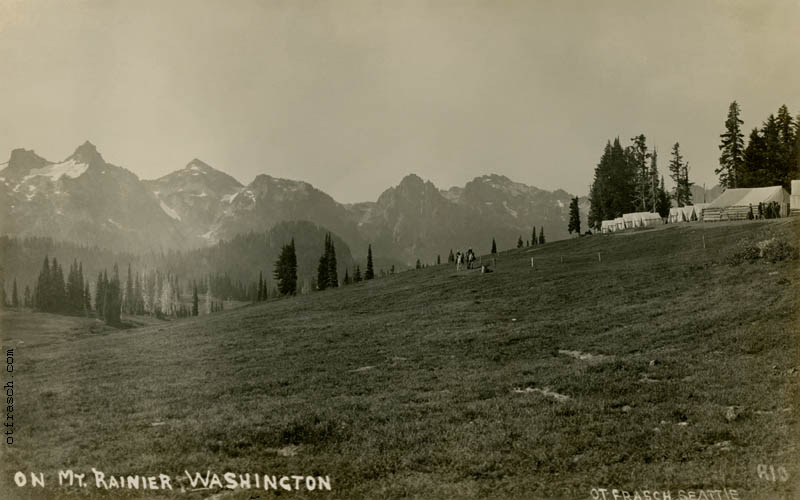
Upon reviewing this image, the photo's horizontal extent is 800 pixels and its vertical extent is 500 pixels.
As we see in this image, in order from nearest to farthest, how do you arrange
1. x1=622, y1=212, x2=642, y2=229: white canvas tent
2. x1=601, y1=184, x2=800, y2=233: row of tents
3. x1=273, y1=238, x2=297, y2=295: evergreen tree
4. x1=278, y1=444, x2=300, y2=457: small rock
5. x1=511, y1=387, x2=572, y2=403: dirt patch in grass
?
x1=278, y1=444, x2=300, y2=457: small rock < x1=511, y1=387, x2=572, y2=403: dirt patch in grass < x1=601, y1=184, x2=800, y2=233: row of tents < x1=622, y1=212, x2=642, y2=229: white canvas tent < x1=273, y1=238, x2=297, y2=295: evergreen tree

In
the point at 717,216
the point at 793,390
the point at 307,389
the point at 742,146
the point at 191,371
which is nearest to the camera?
the point at 793,390

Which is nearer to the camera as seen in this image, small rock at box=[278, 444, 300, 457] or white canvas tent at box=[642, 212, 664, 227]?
small rock at box=[278, 444, 300, 457]

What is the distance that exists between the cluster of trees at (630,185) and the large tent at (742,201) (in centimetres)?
3247

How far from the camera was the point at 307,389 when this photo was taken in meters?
22.6

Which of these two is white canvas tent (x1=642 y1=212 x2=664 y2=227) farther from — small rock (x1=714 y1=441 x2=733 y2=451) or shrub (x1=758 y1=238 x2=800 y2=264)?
small rock (x1=714 y1=441 x2=733 y2=451)

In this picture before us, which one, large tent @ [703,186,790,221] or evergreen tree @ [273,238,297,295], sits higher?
large tent @ [703,186,790,221]

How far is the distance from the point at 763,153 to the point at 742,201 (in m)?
21.3

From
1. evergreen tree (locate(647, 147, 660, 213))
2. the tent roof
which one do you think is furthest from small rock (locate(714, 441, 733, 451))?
evergreen tree (locate(647, 147, 660, 213))

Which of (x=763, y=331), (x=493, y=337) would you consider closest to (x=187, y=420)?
(x=493, y=337)

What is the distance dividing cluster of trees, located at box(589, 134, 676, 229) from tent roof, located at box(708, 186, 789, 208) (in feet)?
106

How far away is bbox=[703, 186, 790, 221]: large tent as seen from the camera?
6956 centimetres

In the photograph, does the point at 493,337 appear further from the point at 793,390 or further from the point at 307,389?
the point at 793,390

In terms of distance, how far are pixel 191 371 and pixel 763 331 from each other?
Answer: 26077 millimetres

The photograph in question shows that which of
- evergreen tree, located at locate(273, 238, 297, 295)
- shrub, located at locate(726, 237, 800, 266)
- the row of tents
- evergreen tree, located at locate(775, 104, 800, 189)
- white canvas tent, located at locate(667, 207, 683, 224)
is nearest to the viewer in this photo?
shrub, located at locate(726, 237, 800, 266)
